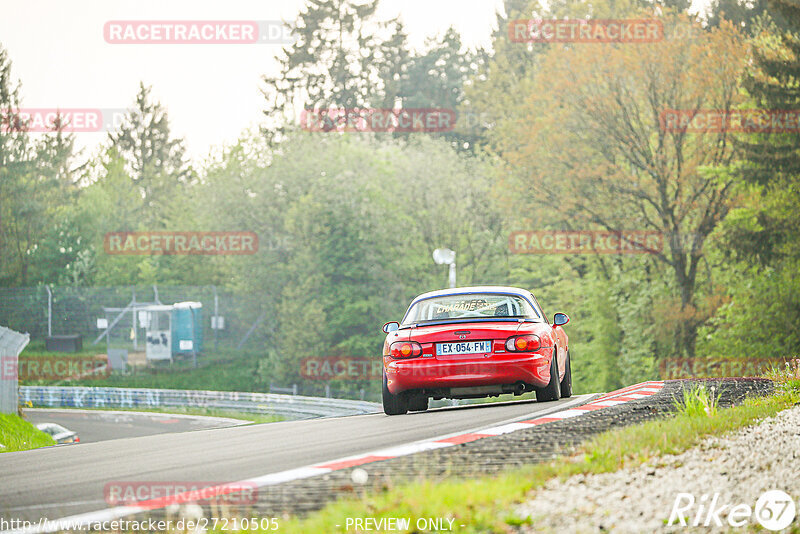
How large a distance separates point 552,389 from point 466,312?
1.60 metres

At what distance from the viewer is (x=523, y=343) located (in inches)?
503

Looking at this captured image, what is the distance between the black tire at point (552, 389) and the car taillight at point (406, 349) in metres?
1.95

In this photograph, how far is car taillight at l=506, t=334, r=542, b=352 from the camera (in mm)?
12742

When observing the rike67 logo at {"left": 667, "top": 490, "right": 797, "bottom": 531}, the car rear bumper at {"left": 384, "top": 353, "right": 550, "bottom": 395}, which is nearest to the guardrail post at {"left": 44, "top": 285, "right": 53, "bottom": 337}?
the car rear bumper at {"left": 384, "top": 353, "right": 550, "bottom": 395}

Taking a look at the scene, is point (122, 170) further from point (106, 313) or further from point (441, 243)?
point (441, 243)

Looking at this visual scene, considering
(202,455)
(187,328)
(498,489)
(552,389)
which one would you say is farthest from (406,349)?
(187,328)

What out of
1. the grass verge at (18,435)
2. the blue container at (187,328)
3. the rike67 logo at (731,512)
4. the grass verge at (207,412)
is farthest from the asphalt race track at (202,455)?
the blue container at (187,328)

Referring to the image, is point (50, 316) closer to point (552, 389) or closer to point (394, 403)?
point (394, 403)

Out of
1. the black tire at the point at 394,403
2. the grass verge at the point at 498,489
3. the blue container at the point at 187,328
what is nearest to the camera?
the grass verge at the point at 498,489

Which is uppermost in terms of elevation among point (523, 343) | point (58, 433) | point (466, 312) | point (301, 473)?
point (466, 312)

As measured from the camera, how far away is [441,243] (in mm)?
60625

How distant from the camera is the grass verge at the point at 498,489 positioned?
5.55m

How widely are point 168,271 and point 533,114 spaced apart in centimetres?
4080

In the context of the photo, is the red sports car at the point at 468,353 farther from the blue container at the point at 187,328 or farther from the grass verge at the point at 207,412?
the blue container at the point at 187,328
